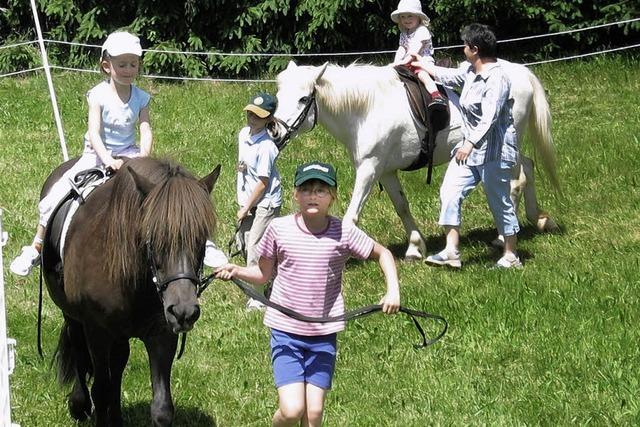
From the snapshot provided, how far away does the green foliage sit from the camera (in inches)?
651

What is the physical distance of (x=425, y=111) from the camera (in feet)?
34.2

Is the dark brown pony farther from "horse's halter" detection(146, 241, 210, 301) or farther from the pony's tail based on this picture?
the pony's tail

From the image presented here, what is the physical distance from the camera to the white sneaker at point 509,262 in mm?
9914

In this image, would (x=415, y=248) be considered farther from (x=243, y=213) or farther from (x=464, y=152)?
(x=243, y=213)

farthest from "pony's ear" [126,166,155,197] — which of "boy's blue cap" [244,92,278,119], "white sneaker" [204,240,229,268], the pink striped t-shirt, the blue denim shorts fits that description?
"boy's blue cap" [244,92,278,119]

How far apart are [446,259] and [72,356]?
378cm

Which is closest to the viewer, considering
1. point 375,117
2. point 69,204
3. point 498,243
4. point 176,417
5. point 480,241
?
point 69,204

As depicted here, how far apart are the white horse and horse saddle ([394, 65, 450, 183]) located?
2.3 inches

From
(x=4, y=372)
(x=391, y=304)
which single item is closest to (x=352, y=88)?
(x=391, y=304)

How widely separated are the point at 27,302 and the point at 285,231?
15.3 ft

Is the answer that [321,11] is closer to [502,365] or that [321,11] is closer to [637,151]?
[637,151]

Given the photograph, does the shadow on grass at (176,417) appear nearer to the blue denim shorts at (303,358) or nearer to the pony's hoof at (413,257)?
the blue denim shorts at (303,358)

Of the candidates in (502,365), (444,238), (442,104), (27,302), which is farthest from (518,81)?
(27,302)

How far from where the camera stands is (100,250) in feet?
20.1
